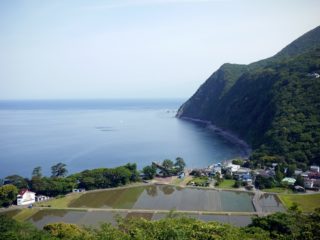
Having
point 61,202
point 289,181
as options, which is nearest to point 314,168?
point 289,181

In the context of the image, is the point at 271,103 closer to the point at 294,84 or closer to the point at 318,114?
the point at 294,84

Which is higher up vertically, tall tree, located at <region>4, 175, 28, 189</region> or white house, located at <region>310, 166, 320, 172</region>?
white house, located at <region>310, 166, 320, 172</region>

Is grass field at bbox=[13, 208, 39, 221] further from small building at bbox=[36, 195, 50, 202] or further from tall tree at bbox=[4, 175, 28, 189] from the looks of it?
tall tree at bbox=[4, 175, 28, 189]

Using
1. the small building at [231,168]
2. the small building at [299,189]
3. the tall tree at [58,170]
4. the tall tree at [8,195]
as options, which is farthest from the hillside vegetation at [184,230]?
the small building at [231,168]

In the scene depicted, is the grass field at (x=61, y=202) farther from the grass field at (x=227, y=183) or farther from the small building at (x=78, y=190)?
the grass field at (x=227, y=183)

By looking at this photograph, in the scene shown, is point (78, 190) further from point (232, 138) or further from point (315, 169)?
point (232, 138)

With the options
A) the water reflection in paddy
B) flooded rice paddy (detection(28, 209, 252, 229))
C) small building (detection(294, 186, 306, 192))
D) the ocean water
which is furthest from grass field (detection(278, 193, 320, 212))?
the ocean water

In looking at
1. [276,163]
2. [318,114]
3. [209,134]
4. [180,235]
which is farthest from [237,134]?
[180,235]
